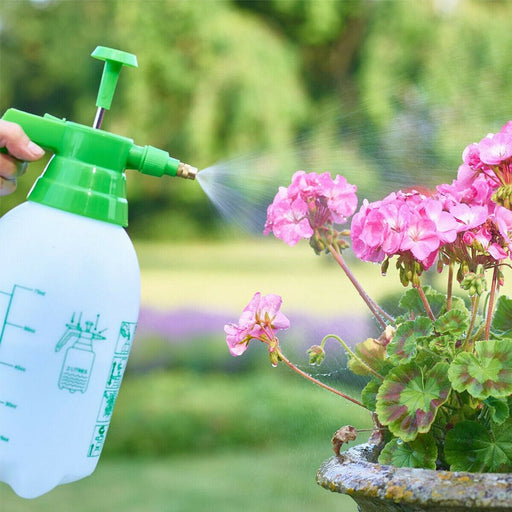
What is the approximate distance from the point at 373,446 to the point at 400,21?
22.9ft

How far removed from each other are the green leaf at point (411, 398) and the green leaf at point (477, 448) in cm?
4

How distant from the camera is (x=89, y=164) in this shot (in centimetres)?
100

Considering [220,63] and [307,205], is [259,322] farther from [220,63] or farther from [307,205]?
[220,63]

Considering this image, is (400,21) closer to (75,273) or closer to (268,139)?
(268,139)

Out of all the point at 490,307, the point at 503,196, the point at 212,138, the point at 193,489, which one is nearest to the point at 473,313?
the point at 490,307

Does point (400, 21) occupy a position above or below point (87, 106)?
above

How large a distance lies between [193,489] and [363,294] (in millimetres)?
3829

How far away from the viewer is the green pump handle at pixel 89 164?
982 mm

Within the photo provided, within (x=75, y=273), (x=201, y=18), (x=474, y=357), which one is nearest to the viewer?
(x=474, y=357)

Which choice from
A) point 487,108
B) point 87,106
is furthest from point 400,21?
point 487,108

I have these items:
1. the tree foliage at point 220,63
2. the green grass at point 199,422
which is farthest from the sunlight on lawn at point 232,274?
the green grass at point 199,422

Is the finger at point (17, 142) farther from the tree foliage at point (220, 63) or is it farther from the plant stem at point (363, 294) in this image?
the tree foliage at point (220, 63)

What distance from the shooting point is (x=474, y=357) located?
0.85 m

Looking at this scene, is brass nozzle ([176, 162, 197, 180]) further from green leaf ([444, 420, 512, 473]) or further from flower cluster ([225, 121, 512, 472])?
green leaf ([444, 420, 512, 473])
